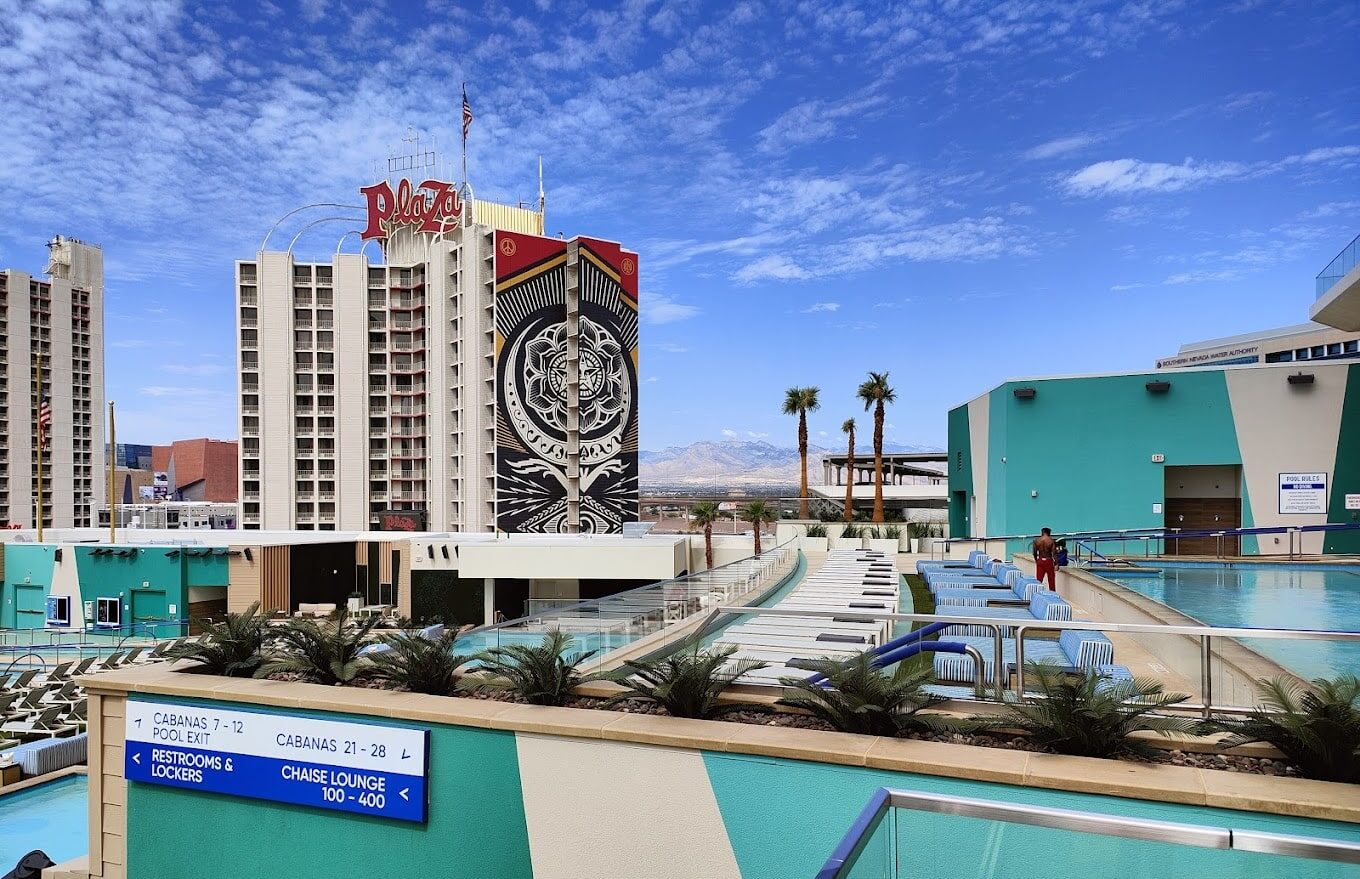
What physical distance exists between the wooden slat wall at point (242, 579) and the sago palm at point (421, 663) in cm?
4218

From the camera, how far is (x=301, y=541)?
49.7m

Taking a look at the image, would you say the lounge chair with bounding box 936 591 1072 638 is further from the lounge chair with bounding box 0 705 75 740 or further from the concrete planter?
the lounge chair with bounding box 0 705 75 740

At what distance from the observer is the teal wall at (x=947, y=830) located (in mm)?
3115

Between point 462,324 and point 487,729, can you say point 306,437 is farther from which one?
point 487,729

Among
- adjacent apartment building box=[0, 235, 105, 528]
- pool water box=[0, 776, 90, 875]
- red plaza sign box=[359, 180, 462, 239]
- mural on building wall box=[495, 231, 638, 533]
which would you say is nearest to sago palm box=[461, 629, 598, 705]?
pool water box=[0, 776, 90, 875]

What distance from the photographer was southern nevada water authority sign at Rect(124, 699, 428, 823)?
288 inches

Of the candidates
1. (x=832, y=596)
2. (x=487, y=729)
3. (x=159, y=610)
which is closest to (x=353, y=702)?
(x=487, y=729)

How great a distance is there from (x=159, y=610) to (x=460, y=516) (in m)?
23.8

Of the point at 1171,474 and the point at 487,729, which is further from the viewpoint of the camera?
the point at 1171,474

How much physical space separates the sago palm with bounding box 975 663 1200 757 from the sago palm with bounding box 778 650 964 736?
1.46ft

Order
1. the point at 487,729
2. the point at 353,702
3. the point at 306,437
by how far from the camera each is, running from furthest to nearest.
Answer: the point at 306,437, the point at 353,702, the point at 487,729

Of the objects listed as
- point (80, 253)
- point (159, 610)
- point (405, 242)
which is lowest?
point (159, 610)

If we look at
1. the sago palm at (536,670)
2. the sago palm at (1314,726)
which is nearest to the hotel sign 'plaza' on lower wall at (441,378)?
the sago palm at (536,670)

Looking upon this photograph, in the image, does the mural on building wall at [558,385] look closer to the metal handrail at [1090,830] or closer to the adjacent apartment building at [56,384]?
the adjacent apartment building at [56,384]
